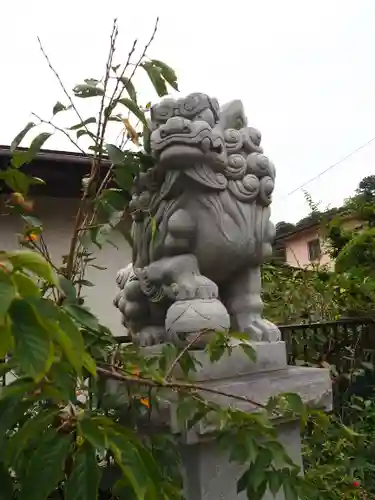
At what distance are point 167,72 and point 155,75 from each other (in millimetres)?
39

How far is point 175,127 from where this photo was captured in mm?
1586

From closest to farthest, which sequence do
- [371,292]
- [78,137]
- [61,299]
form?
1. [61,299]
2. [78,137]
3. [371,292]

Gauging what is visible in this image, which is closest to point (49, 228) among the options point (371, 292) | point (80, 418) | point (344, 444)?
point (371, 292)

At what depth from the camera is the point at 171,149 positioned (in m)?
1.58

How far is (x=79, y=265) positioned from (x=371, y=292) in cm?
248

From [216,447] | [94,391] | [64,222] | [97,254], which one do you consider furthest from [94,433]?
[64,222]

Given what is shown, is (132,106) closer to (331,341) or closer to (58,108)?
(58,108)

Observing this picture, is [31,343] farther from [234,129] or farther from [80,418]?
[234,129]

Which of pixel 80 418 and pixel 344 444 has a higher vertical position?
pixel 80 418

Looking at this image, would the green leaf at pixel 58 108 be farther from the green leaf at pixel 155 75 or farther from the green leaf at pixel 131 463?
the green leaf at pixel 131 463

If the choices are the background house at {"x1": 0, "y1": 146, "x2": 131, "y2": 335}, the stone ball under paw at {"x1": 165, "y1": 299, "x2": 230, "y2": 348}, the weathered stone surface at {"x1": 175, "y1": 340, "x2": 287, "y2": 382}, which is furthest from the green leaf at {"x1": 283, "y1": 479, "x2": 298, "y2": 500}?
the background house at {"x1": 0, "y1": 146, "x2": 131, "y2": 335}

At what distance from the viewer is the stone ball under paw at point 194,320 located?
1.53 metres

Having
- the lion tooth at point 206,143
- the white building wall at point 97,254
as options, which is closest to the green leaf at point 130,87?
the lion tooth at point 206,143

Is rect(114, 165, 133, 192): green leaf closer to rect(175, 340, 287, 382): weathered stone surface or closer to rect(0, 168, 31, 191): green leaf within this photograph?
rect(0, 168, 31, 191): green leaf
